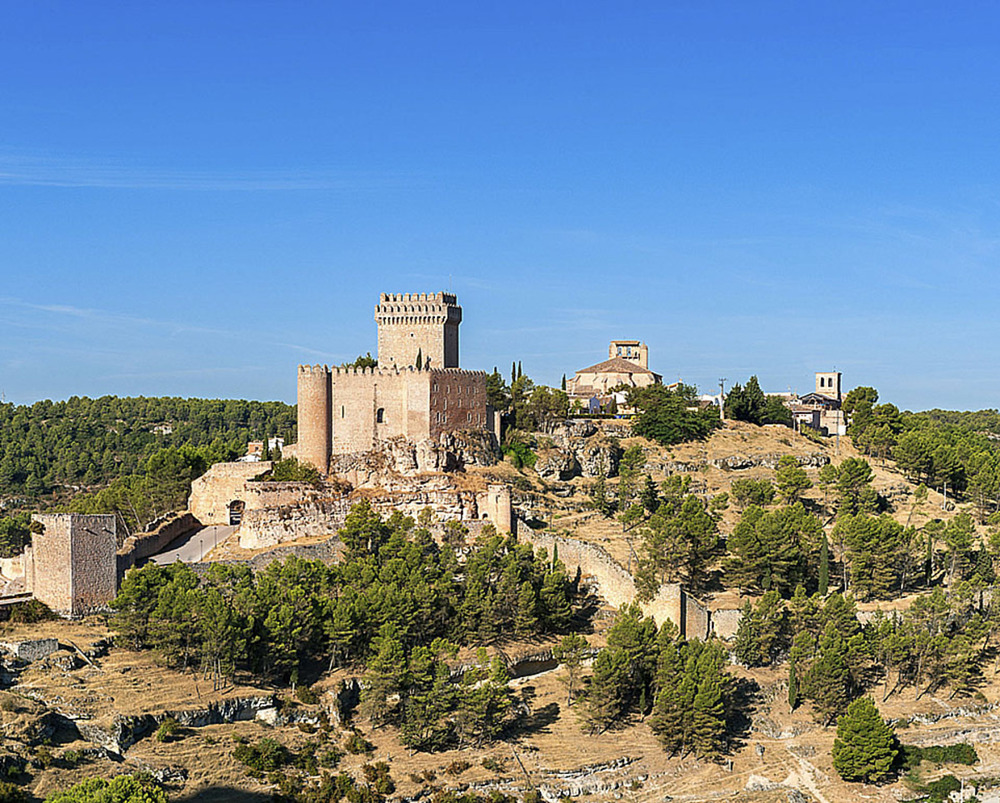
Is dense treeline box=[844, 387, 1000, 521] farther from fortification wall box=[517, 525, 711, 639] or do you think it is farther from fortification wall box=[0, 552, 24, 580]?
fortification wall box=[0, 552, 24, 580]

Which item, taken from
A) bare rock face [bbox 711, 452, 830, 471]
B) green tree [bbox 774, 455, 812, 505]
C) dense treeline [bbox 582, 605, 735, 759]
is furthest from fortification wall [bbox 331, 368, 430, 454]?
bare rock face [bbox 711, 452, 830, 471]

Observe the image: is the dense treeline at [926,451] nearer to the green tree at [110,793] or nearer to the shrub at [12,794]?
the green tree at [110,793]

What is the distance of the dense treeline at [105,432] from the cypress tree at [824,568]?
49.8 m

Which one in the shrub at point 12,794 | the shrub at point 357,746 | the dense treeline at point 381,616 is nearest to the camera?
the shrub at point 12,794

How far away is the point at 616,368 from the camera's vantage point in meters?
91.3

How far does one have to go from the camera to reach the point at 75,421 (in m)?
119

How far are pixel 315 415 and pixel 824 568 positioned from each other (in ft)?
76.1

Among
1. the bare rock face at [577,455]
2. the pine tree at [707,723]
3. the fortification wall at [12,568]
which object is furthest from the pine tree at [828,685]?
the fortification wall at [12,568]

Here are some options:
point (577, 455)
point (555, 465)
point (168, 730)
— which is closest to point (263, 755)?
point (168, 730)

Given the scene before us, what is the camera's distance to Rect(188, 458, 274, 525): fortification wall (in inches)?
2083

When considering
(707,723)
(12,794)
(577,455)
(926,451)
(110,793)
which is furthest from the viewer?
(926,451)

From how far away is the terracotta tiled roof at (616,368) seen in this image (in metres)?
91.1

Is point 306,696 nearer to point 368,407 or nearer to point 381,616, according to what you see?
point 381,616

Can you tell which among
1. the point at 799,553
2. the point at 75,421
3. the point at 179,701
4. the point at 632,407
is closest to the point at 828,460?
the point at 632,407
